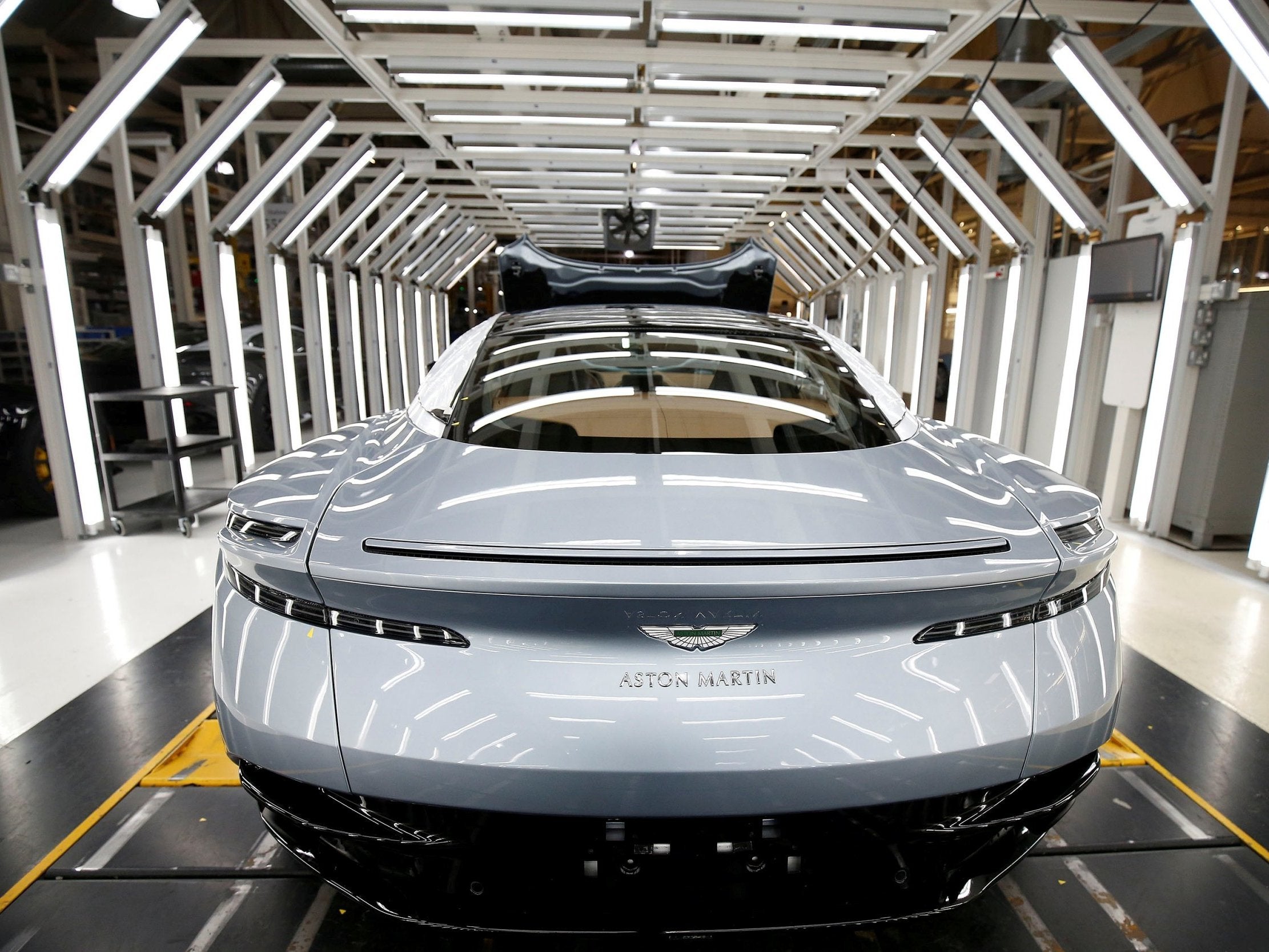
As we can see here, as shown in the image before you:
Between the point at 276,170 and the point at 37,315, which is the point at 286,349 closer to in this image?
the point at 276,170

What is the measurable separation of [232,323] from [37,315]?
1.77 metres

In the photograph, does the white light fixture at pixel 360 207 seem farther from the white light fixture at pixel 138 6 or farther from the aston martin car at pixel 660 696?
the aston martin car at pixel 660 696

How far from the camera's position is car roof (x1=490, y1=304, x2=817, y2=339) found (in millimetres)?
2023

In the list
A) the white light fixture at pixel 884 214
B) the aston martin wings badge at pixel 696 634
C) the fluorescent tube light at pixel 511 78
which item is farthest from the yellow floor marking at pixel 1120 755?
the white light fixture at pixel 884 214

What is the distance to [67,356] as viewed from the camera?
4086mm

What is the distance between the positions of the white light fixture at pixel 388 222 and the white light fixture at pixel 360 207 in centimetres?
64

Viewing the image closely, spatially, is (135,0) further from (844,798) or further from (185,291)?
(185,291)

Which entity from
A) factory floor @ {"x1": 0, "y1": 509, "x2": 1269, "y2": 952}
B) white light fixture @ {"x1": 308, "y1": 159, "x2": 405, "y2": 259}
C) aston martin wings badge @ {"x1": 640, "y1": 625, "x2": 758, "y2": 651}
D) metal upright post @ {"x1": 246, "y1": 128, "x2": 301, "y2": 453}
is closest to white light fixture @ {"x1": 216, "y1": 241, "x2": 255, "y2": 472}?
metal upright post @ {"x1": 246, "y1": 128, "x2": 301, "y2": 453}

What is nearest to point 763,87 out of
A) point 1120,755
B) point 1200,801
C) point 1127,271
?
point 1127,271

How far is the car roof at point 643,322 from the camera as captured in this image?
6.64ft

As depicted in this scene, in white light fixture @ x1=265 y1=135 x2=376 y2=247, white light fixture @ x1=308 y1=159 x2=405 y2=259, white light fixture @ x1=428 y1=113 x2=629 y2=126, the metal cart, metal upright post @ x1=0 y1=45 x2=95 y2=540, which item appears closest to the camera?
metal upright post @ x1=0 y1=45 x2=95 y2=540

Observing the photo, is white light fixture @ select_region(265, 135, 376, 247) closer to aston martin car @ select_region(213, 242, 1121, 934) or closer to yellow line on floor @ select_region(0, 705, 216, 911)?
yellow line on floor @ select_region(0, 705, 216, 911)

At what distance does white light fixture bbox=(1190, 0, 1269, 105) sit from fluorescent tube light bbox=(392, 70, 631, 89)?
2.88 metres

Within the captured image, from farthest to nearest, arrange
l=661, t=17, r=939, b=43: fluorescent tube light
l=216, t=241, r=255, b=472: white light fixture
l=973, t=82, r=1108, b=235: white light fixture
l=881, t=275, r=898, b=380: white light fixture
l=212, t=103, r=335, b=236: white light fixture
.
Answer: l=881, t=275, r=898, b=380: white light fixture → l=216, t=241, r=255, b=472: white light fixture → l=212, t=103, r=335, b=236: white light fixture → l=973, t=82, r=1108, b=235: white light fixture → l=661, t=17, r=939, b=43: fluorescent tube light
